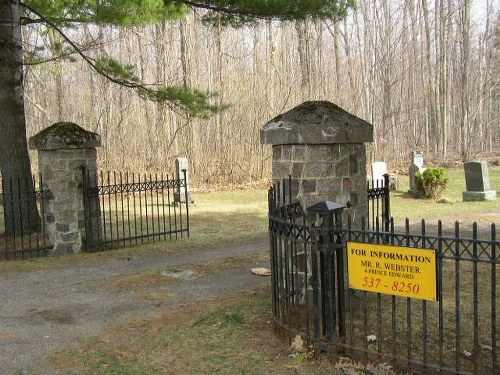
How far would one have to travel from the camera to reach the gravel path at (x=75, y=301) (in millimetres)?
4795

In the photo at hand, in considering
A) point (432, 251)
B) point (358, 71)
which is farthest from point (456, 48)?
point (432, 251)

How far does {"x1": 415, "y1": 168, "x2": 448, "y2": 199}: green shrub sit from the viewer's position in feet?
48.5

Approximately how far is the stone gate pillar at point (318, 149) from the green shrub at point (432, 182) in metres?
9.88

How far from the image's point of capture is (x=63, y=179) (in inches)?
351

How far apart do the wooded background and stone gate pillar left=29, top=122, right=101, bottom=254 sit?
608 cm

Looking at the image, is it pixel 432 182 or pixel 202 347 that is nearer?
pixel 202 347

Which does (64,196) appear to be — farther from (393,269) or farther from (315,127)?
(393,269)

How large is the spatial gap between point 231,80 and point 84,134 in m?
12.7

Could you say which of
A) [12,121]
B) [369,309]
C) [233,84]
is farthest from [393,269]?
[233,84]

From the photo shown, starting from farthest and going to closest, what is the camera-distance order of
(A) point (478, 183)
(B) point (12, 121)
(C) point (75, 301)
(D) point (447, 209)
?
(A) point (478, 183) → (D) point (447, 209) → (B) point (12, 121) → (C) point (75, 301)

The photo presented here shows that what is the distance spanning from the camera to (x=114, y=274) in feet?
25.2

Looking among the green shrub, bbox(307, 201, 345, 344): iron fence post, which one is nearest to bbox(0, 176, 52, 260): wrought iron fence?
bbox(307, 201, 345, 344): iron fence post

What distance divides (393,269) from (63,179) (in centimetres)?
664

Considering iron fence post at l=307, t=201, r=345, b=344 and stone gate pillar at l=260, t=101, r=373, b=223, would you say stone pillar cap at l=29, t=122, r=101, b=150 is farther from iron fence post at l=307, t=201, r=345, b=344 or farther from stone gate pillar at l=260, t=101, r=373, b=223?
→ iron fence post at l=307, t=201, r=345, b=344
